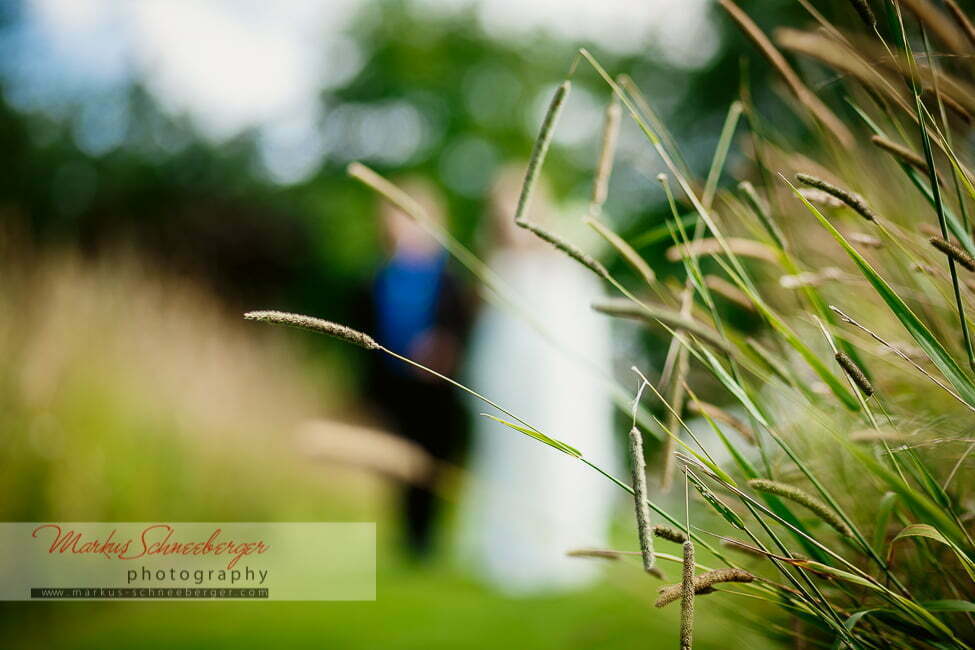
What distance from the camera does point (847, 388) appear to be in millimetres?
811

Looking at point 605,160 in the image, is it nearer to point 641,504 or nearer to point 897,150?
point 897,150

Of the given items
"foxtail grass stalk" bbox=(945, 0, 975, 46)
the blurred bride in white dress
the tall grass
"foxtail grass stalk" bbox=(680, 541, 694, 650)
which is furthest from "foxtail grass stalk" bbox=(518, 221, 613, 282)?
the blurred bride in white dress

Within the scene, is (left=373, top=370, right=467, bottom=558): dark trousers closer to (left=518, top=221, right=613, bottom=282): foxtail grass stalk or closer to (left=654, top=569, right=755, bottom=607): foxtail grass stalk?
(left=518, top=221, right=613, bottom=282): foxtail grass stalk

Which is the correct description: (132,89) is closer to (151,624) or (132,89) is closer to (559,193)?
(559,193)

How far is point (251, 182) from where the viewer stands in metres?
16.1

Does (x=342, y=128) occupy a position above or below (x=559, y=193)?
above

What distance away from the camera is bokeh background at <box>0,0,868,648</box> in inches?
84.9

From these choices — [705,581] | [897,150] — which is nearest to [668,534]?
[705,581]

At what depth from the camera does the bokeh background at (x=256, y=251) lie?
216 cm

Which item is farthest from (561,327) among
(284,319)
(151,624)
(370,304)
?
(284,319)

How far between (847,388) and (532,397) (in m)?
2.50

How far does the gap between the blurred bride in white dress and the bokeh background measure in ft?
0.95

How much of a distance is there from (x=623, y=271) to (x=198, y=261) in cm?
898

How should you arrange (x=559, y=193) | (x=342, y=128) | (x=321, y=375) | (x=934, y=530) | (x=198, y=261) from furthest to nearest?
(x=342, y=128) → (x=559, y=193) → (x=198, y=261) → (x=321, y=375) → (x=934, y=530)
